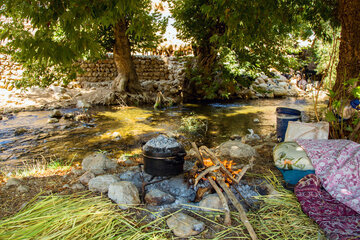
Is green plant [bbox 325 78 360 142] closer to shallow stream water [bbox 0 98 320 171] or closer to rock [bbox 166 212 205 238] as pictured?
rock [bbox 166 212 205 238]

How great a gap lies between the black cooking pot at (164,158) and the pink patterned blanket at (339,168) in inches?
66.0

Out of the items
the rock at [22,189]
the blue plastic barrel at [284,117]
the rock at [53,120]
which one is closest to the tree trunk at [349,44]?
the blue plastic barrel at [284,117]

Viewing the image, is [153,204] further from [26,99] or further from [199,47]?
[26,99]

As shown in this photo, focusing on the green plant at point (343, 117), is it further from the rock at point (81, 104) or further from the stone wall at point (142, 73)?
the rock at point (81, 104)

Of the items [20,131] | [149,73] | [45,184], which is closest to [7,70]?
[20,131]

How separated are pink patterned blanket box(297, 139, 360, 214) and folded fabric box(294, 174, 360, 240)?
0.07 m

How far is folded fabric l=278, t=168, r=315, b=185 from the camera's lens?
3.09 meters

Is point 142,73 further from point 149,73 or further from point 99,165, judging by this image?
point 99,165

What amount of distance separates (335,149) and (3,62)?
51.0ft

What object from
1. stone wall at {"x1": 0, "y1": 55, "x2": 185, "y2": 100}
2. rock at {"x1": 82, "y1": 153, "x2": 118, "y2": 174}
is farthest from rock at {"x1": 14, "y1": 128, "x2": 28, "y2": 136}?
stone wall at {"x1": 0, "y1": 55, "x2": 185, "y2": 100}

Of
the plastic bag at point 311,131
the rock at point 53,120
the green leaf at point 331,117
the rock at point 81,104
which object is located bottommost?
the rock at point 53,120

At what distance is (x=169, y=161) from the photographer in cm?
317

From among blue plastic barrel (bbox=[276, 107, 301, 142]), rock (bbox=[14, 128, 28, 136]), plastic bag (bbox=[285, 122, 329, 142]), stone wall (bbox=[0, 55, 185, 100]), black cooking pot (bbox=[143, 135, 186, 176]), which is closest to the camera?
black cooking pot (bbox=[143, 135, 186, 176])

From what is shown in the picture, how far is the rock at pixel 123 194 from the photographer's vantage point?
275 centimetres
